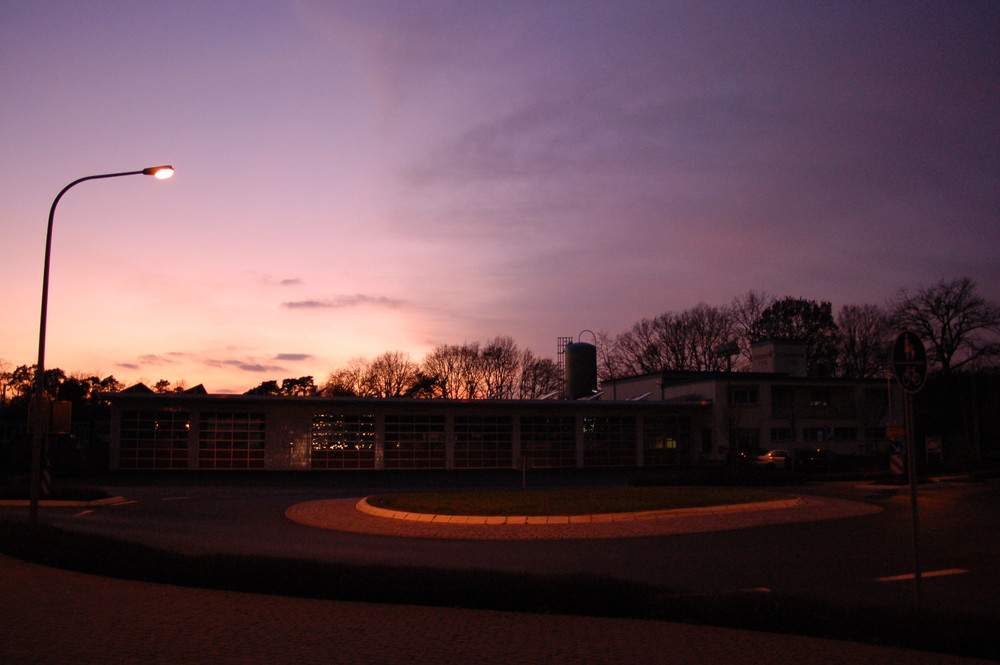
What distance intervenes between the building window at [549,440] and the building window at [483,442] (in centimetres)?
98

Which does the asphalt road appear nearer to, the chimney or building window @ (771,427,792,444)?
building window @ (771,427,792,444)

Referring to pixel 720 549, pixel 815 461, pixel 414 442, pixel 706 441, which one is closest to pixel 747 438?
pixel 706 441

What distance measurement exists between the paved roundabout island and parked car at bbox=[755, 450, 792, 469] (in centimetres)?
1969

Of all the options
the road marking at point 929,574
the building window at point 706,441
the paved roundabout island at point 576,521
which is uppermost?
the building window at point 706,441

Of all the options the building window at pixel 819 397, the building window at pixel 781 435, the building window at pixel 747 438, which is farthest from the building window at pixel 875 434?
the building window at pixel 747 438

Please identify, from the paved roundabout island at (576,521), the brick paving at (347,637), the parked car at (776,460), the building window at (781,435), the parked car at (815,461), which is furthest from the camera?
the building window at (781,435)

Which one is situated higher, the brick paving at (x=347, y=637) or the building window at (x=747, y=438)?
the building window at (x=747, y=438)

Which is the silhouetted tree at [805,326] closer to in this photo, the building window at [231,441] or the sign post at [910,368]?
the building window at [231,441]

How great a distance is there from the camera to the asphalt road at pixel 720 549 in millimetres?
10945

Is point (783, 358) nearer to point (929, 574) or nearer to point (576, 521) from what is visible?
point (576, 521)

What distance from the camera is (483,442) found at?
45.7m

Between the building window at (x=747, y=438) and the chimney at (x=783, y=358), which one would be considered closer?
the building window at (x=747, y=438)

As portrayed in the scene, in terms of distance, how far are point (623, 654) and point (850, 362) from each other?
76.8 m

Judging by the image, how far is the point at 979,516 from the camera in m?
19.8
